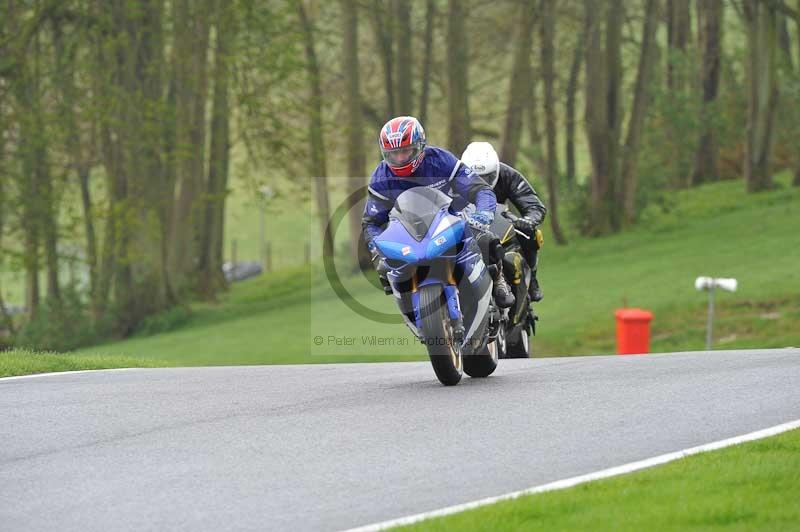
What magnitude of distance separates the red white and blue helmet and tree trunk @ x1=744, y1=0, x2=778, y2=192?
3332cm

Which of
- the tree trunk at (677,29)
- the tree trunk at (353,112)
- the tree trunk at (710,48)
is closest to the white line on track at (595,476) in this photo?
the tree trunk at (353,112)

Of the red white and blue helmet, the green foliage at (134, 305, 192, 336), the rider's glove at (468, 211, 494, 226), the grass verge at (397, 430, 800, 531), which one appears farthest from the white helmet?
the green foliage at (134, 305, 192, 336)

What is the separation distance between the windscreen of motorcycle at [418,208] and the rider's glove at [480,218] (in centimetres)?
22

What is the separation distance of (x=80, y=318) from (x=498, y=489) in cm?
3096

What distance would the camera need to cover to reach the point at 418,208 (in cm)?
1084

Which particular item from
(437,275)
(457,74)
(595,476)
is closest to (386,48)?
(457,74)

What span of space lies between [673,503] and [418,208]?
4582mm

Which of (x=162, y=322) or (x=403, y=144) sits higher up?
(x=403, y=144)

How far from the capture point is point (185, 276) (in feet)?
127

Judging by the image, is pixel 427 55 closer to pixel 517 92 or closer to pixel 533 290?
pixel 517 92

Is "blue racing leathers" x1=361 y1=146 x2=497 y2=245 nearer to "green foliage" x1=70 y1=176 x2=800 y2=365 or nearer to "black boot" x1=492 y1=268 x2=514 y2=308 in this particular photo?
"black boot" x1=492 y1=268 x2=514 y2=308

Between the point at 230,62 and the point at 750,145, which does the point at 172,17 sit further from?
the point at 750,145

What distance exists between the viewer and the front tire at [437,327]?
1041 cm

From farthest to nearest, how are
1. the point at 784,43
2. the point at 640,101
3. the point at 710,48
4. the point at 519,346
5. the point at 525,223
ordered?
the point at 784,43 < the point at 710,48 < the point at 640,101 < the point at 519,346 < the point at 525,223
